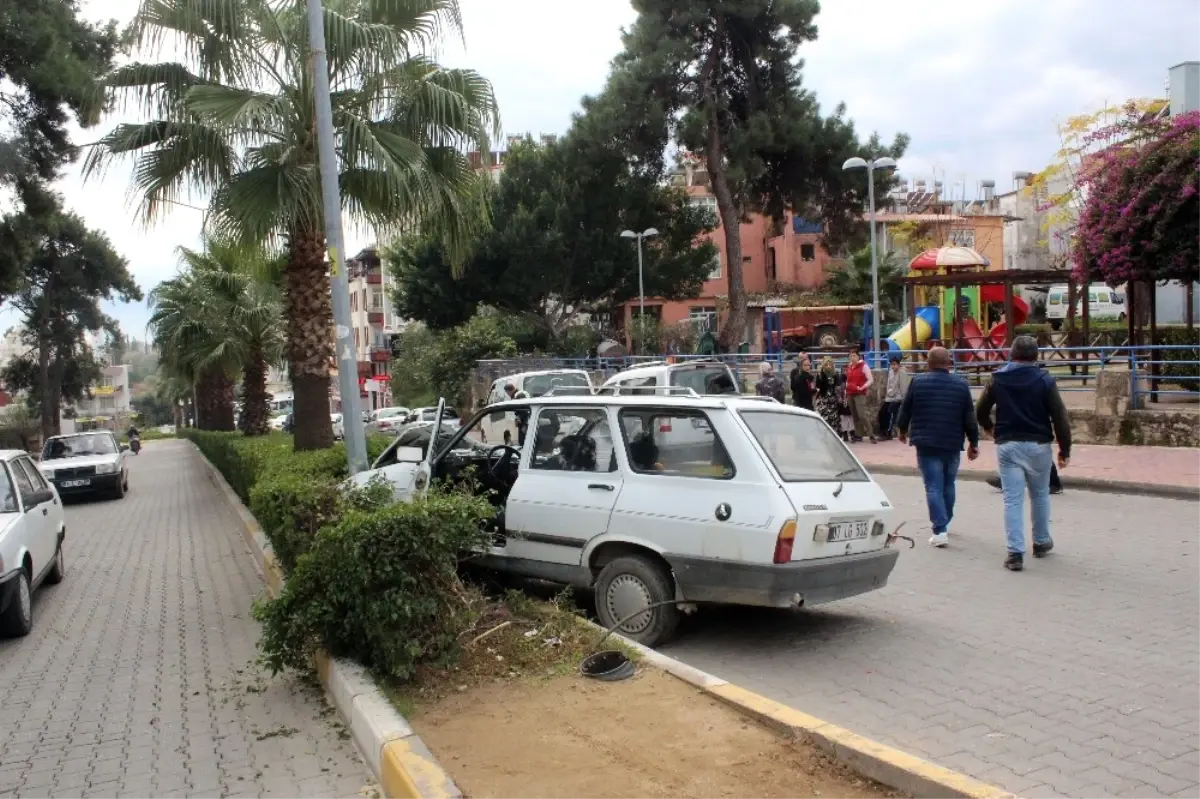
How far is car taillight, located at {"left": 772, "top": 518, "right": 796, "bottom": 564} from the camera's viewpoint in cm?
579

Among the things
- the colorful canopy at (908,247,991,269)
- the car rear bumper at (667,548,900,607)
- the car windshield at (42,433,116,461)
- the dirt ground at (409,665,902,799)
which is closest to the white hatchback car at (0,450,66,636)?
the dirt ground at (409,665,902,799)

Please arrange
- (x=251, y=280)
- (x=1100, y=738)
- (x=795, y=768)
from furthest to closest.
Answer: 1. (x=251, y=280)
2. (x=1100, y=738)
3. (x=795, y=768)

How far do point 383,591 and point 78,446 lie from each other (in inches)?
774

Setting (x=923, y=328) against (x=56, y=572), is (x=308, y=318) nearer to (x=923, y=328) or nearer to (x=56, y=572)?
(x=56, y=572)

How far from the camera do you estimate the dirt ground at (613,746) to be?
395cm

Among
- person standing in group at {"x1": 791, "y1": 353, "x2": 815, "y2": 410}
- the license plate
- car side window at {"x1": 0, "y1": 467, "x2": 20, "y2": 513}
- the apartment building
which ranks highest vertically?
the apartment building

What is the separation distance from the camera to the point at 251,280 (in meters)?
22.1

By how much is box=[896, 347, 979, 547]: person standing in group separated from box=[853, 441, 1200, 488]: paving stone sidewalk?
460 cm

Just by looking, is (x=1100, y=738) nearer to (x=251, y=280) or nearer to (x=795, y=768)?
(x=795, y=768)

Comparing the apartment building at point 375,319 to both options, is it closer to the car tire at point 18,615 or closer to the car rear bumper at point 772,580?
the car tire at point 18,615

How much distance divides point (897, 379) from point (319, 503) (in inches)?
556

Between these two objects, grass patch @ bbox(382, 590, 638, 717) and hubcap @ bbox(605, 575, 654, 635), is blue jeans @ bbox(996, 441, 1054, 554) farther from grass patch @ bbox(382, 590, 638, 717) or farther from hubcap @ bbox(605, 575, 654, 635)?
grass patch @ bbox(382, 590, 638, 717)

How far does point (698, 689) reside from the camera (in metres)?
5.01

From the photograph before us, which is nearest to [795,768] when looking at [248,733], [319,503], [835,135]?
Answer: [248,733]
